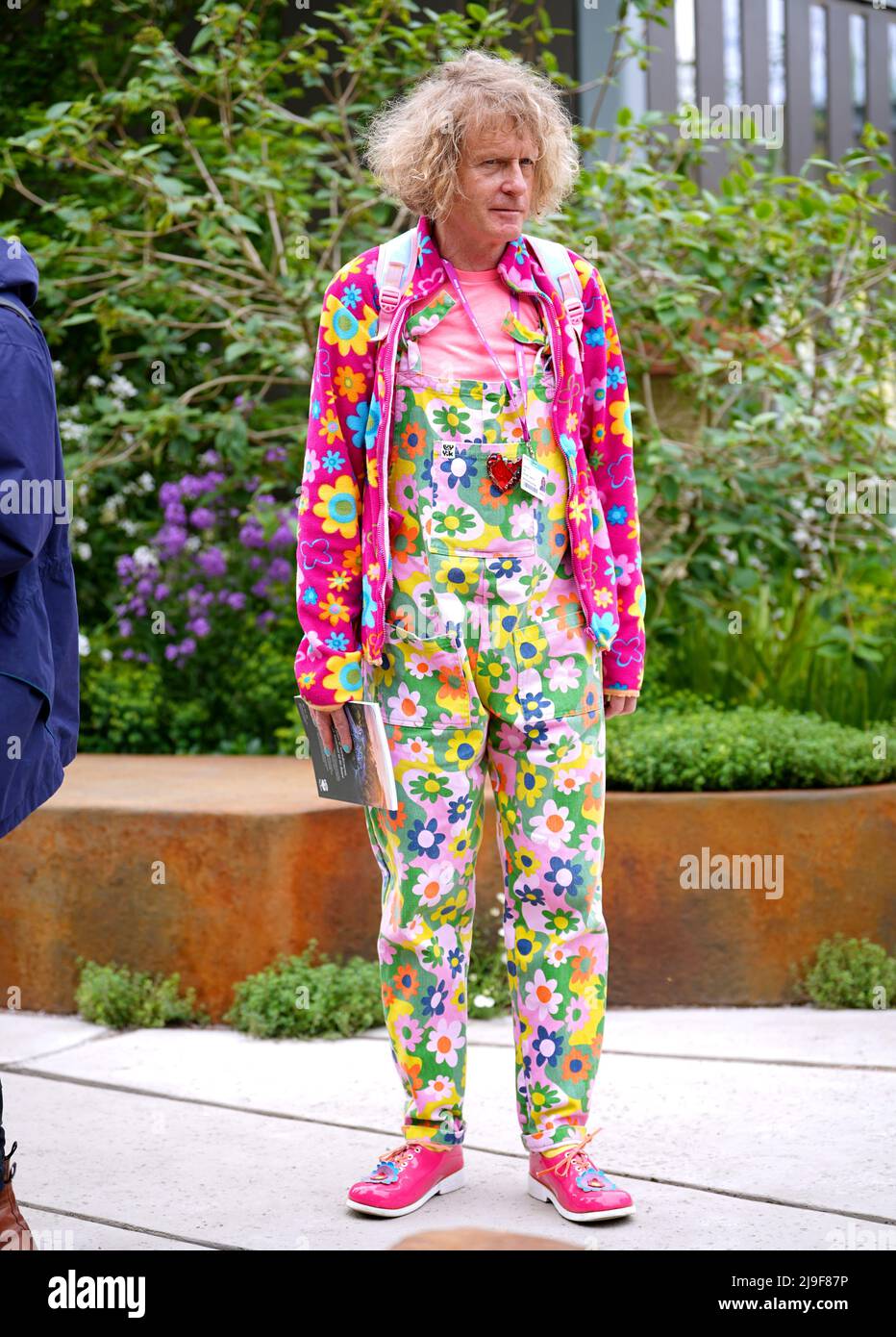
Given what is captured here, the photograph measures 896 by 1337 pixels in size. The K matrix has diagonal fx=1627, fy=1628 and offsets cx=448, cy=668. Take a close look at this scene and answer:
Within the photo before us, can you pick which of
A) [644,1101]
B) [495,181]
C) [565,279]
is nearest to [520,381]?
[565,279]

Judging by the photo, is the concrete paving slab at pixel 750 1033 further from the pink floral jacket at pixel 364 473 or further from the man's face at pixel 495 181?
the man's face at pixel 495 181

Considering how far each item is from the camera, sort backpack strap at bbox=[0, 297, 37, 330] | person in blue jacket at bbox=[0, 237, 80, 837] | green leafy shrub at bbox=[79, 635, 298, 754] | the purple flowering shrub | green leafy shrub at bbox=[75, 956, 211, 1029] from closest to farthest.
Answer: person in blue jacket at bbox=[0, 237, 80, 837]
backpack strap at bbox=[0, 297, 37, 330]
green leafy shrub at bbox=[75, 956, 211, 1029]
green leafy shrub at bbox=[79, 635, 298, 754]
the purple flowering shrub

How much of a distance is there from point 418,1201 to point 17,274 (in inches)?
67.3

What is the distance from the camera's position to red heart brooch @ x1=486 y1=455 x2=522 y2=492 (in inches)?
108

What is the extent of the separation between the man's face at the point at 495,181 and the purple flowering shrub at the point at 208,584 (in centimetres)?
287

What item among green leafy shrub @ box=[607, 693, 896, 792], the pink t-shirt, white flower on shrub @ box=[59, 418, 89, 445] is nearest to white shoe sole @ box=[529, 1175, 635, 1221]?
the pink t-shirt

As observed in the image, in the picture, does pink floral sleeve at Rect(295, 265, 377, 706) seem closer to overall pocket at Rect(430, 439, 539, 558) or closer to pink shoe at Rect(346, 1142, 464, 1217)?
overall pocket at Rect(430, 439, 539, 558)

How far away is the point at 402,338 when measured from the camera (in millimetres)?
2770

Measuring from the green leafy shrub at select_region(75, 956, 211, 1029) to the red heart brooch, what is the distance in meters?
2.05

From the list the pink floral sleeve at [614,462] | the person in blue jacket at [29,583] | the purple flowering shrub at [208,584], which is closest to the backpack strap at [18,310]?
the person in blue jacket at [29,583]

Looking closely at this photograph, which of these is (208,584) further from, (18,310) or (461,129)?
(18,310)

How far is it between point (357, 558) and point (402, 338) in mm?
385
